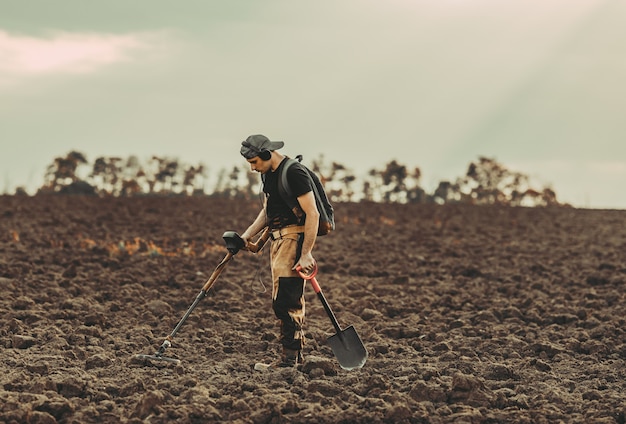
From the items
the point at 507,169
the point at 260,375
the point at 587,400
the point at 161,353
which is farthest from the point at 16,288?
the point at 507,169

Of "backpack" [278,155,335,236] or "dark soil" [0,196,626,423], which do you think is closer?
"dark soil" [0,196,626,423]

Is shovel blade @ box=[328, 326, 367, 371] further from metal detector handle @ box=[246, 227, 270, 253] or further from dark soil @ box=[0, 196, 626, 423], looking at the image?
metal detector handle @ box=[246, 227, 270, 253]

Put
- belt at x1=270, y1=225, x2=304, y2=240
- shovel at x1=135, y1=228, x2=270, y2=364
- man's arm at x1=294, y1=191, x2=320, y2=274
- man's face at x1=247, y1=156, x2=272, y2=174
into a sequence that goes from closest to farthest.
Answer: man's arm at x1=294, y1=191, x2=320, y2=274, man's face at x1=247, y1=156, x2=272, y2=174, belt at x1=270, y1=225, x2=304, y2=240, shovel at x1=135, y1=228, x2=270, y2=364

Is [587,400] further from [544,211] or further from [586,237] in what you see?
[544,211]

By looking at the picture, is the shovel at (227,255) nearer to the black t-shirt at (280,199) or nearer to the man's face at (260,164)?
the black t-shirt at (280,199)

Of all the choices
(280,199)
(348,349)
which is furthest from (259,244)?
(348,349)

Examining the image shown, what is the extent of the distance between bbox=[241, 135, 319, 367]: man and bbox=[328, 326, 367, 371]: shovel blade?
32 cm

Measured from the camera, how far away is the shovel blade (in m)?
6.27

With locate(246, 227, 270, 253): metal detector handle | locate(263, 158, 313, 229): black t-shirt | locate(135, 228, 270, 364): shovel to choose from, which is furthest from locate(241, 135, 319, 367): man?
locate(135, 228, 270, 364): shovel

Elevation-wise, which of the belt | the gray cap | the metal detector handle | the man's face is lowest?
the metal detector handle

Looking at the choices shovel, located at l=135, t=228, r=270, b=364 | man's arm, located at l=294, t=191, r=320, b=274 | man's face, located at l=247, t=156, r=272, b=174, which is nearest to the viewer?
man's arm, located at l=294, t=191, r=320, b=274

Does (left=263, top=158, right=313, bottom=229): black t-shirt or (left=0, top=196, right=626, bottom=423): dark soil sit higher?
(left=263, top=158, right=313, bottom=229): black t-shirt

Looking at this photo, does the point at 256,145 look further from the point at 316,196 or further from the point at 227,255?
the point at 227,255

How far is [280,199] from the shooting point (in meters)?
6.00
